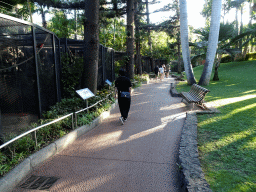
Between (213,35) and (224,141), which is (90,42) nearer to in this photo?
(224,141)

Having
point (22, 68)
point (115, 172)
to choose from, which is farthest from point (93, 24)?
point (115, 172)

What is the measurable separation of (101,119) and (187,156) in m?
3.78

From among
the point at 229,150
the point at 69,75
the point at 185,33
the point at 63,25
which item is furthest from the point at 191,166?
the point at 63,25

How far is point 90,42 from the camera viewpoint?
777cm

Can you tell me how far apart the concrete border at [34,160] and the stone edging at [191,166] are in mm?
2519

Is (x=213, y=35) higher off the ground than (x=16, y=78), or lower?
higher

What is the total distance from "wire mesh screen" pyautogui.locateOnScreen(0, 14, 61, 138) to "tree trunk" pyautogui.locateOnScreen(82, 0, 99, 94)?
1676 millimetres

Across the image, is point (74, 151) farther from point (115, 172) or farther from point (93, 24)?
point (93, 24)

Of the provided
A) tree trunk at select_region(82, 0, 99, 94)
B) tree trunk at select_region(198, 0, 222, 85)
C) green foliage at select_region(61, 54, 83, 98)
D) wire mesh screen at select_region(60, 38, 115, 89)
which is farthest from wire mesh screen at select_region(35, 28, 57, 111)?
tree trunk at select_region(198, 0, 222, 85)

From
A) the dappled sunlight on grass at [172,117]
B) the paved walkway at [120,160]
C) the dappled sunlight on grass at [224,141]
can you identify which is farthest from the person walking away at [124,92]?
the dappled sunlight on grass at [224,141]

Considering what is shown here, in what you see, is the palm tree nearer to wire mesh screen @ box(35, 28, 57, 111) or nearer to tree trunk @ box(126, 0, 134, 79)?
tree trunk @ box(126, 0, 134, 79)

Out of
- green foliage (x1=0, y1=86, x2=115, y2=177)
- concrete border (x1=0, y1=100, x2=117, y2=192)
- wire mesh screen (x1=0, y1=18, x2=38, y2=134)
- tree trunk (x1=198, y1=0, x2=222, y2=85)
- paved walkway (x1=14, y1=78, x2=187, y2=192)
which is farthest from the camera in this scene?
tree trunk (x1=198, y1=0, x2=222, y2=85)

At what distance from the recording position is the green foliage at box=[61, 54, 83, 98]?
307 inches

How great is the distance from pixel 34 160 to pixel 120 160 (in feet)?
5.11
